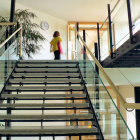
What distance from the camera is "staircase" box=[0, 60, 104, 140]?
9.70 feet

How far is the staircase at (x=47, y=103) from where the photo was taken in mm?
2957

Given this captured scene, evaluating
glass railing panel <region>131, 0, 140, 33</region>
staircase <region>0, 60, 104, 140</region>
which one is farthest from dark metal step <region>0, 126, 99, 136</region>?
glass railing panel <region>131, 0, 140, 33</region>

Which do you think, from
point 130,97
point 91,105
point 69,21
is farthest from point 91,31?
point 91,105

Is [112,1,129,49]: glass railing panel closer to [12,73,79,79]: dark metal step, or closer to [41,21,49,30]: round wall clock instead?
[12,73,79,79]: dark metal step

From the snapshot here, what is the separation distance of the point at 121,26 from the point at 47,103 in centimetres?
250

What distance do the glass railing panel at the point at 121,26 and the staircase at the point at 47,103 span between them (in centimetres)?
113

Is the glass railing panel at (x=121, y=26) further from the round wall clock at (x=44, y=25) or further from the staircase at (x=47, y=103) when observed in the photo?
the round wall clock at (x=44, y=25)

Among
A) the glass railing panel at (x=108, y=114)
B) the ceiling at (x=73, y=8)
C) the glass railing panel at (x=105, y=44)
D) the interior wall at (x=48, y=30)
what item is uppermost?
the ceiling at (x=73, y=8)

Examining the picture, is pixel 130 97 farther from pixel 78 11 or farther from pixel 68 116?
pixel 68 116

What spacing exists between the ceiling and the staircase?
13.5 ft

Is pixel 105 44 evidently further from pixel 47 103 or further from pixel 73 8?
pixel 73 8

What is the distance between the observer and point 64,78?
4.88m

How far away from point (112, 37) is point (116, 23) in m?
0.42

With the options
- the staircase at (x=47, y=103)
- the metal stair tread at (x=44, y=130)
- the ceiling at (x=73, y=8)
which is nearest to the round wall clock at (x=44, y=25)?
the ceiling at (x=73, y=8)
